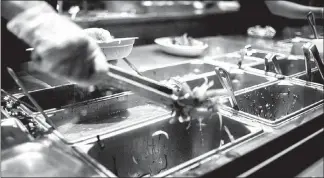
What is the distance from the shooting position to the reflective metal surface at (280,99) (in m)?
2.29

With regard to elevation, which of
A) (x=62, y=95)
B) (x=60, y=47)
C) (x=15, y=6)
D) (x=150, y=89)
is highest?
(x=15, y=6)

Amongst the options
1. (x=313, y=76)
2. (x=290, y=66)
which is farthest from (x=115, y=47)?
(x=290, y=66)

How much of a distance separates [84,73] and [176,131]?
860 millimetres

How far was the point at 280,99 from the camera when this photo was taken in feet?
7.93

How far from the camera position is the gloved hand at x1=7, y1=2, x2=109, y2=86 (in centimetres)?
117

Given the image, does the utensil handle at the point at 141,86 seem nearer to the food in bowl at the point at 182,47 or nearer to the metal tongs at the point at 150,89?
the metal tongs at the point at 150,89

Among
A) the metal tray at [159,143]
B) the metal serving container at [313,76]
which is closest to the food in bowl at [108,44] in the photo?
the metal tray at [159,143]

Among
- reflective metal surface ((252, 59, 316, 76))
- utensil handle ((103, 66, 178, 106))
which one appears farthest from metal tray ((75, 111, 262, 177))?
reflective metal surface ((252, 59, 316, 76))

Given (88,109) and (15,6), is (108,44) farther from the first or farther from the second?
(15,6)

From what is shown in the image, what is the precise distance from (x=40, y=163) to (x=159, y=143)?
2.36 feet

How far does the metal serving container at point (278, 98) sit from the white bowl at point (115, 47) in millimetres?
858

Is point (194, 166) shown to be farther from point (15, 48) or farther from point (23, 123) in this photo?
point (15, 48)

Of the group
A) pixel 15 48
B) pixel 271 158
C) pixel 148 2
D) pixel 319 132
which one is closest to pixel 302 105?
pixel 319 132

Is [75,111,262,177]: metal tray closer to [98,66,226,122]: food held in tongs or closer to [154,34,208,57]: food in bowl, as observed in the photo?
[98,66,226,122]: food held in tongs
